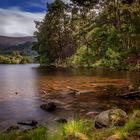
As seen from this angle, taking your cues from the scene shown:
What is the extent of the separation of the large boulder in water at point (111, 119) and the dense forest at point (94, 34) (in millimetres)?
38564

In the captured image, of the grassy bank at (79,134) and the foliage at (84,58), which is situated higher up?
the foliage at (84,58)

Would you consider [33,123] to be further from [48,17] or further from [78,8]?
[48,17]

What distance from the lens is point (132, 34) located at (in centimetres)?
5491

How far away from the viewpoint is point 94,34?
70.5 meters

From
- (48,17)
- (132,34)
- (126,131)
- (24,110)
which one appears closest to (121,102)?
(24,110)

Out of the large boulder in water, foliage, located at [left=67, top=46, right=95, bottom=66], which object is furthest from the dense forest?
the large boulder in water

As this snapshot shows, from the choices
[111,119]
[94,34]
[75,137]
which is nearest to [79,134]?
[75,137]

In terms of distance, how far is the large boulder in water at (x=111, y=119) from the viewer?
11.3 meters

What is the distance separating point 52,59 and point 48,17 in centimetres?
1684

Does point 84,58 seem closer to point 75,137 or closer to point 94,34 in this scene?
point 94,34

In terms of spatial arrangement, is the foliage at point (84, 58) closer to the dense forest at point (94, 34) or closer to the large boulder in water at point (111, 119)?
the dense forest at point (94, 34)

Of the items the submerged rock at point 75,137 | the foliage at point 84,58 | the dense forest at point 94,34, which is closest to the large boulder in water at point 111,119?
the submerged rock at point 75,137

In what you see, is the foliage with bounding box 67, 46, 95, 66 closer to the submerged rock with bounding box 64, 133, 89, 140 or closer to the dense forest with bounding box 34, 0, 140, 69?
the dense forest with bounding box 34, 0, 140, 69

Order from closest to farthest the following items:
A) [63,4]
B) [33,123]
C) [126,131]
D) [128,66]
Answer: [126,131] < [33,123] < [128,66] < [63,4]
